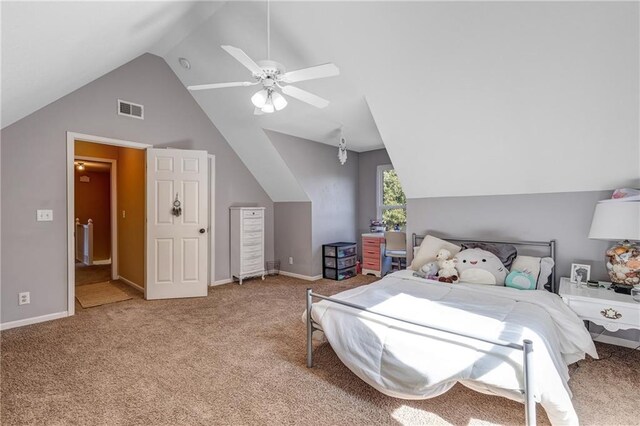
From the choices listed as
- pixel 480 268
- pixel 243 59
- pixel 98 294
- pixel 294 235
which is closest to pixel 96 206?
pixel 98 294

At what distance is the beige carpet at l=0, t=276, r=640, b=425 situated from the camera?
1839 mm

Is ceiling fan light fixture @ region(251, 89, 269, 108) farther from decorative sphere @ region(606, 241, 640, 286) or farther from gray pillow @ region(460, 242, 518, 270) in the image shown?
decorative sphere @ region(606, 241, 640, 286)

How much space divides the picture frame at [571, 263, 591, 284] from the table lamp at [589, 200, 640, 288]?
165mm

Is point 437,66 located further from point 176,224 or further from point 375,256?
point 176,224

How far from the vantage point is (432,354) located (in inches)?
67.9

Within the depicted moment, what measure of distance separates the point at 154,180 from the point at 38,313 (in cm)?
196

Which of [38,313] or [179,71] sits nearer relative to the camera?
[38,313]

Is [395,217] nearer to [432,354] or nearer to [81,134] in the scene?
[432,354]

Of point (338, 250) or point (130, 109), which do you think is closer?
point (130, 109)

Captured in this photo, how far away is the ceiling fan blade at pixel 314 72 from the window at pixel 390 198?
4117mm

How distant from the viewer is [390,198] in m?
6.19

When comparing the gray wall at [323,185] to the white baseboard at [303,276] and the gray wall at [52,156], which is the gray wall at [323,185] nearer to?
the white baseboard at [303,276]

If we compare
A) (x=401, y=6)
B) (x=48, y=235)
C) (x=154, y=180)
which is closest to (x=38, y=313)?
(x=48, y=235)

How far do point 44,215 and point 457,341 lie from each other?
4.32 metres
